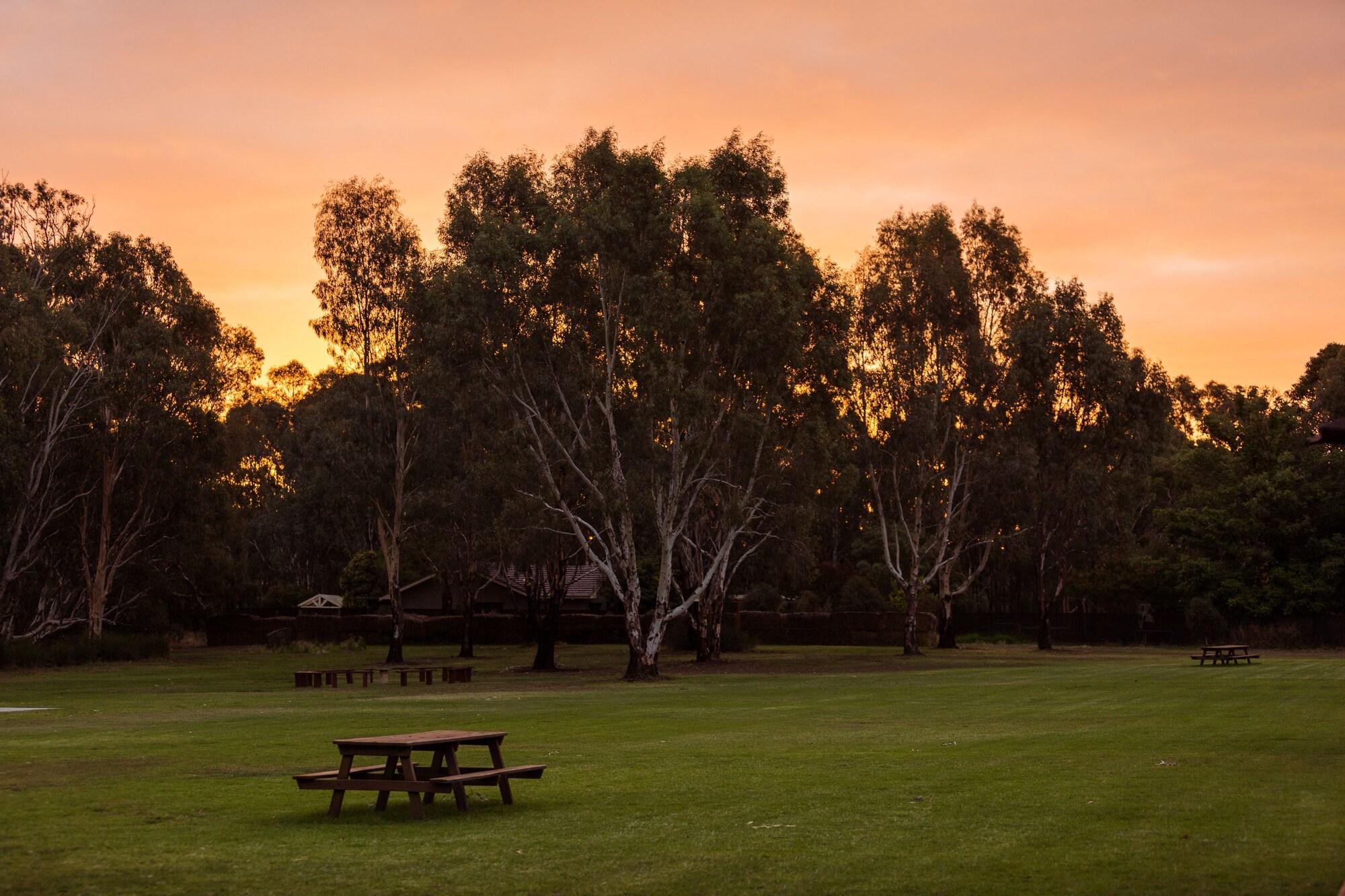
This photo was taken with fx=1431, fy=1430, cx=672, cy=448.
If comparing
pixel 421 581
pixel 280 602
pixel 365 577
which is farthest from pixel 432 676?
pixel 280 602

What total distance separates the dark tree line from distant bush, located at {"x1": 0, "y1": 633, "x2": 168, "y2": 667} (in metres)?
2.40

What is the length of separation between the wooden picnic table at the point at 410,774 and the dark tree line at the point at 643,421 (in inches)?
1377

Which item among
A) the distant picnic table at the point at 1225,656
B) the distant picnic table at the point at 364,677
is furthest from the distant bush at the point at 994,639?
the distant picnic table at the point at 364,677

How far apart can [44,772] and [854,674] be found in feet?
111

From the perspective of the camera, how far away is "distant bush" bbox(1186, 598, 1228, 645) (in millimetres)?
74062

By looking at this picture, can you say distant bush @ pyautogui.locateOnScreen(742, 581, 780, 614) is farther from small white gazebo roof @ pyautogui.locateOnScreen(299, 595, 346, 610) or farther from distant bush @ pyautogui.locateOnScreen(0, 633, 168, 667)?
distant bush @ pyautogui.locateOnScreen(0, 633, 168, 667)

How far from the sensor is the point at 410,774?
13.9 meters

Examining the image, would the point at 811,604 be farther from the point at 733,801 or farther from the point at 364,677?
the point at 733,801

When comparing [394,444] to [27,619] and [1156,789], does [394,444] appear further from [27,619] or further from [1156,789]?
[1156,789]

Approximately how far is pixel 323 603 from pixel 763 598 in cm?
3140

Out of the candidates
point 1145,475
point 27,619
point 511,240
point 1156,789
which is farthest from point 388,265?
point 1156,789

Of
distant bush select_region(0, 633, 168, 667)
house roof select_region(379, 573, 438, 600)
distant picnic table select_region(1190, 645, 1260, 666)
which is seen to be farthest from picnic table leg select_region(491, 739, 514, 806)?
house roof select_region(379, 573, 438, 600)

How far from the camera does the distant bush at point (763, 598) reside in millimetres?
90312

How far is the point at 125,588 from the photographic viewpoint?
3103 inches
